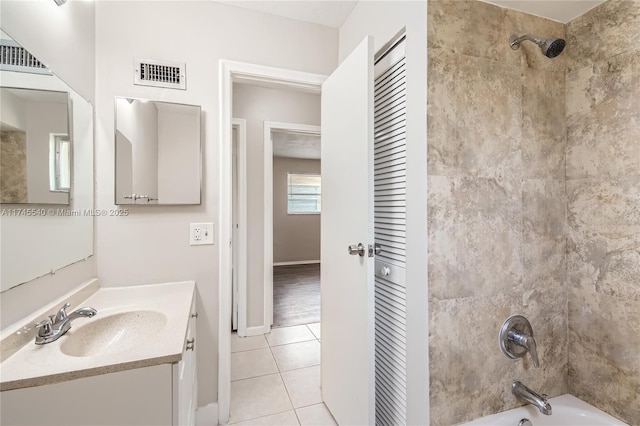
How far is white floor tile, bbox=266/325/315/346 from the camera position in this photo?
2842 mm

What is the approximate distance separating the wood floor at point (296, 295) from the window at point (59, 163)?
249cm

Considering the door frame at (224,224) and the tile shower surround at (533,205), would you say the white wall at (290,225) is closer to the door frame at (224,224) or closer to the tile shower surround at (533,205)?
the door frame at (224,224)

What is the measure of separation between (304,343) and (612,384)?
83.8 inches

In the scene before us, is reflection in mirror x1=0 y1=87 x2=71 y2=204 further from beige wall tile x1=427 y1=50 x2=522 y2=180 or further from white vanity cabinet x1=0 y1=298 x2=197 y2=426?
beige wall tile x1=427 y1=50 x2=522 y2=180

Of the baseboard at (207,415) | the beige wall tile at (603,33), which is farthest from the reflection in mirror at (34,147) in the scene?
the beige wall tile at (603,33)

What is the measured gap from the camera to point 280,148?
5.42 metres

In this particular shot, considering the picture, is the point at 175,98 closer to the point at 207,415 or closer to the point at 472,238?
the point at 472,238

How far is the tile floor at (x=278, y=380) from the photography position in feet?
5.99

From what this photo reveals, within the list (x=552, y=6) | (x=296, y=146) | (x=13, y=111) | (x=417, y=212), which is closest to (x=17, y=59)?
(x=13, y=111)

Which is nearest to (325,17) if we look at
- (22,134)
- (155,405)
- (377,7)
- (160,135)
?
(377,7)

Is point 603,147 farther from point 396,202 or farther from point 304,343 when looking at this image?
point 304,343

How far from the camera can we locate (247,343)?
281cm

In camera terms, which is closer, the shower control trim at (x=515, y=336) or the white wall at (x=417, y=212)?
the white wall at (x=417, y=212)

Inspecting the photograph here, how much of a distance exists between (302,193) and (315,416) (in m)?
5.16
